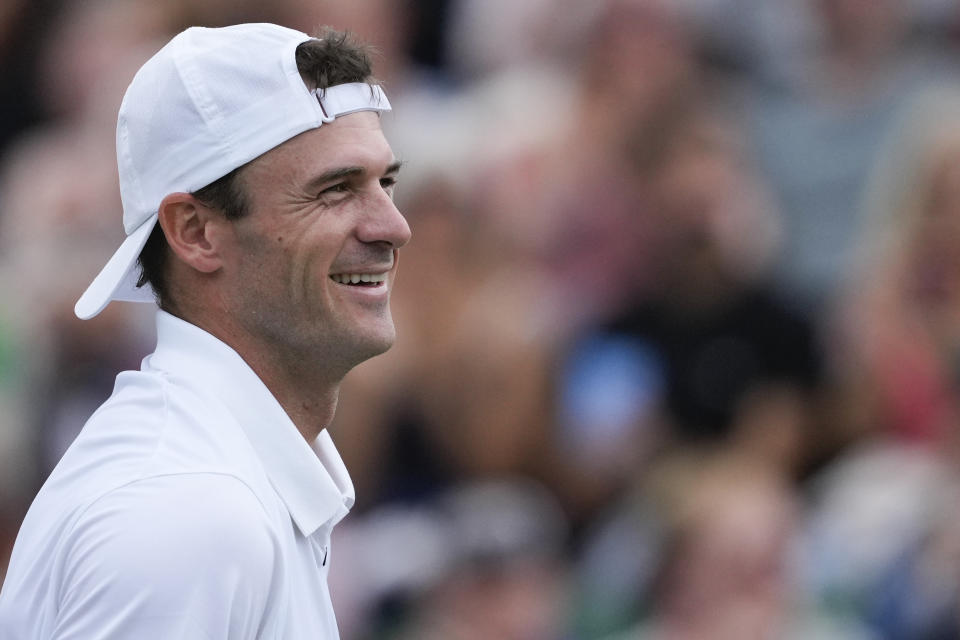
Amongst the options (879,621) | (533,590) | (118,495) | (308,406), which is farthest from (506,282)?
(118,495)

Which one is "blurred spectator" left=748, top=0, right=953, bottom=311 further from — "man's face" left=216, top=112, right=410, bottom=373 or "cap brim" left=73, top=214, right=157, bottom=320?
"cap brim" left=73, top=214, right=157, bottom=320

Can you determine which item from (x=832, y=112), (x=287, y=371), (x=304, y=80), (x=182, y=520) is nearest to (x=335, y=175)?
(x=304, y=80)

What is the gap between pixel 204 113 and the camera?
2.06 metres

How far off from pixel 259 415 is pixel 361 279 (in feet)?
0.92

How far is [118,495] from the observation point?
1.70 meters

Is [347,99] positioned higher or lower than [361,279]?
higher

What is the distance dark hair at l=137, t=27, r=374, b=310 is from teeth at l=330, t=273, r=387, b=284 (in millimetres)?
161

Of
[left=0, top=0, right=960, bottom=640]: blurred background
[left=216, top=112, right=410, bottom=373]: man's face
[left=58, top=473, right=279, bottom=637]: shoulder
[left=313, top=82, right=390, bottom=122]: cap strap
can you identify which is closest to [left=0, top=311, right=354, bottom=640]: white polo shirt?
[left=58, top=473, right=279, bottom=637]: shoulder

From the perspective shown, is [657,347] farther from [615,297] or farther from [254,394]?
[254,394]

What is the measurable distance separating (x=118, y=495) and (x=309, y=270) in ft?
1.74

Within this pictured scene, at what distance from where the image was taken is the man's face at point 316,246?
2.09m

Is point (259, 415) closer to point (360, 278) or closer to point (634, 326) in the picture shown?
point (360, 278)

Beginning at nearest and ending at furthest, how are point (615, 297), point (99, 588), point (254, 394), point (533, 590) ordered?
point (99, 588) < point (254, 394) < point (533, 590) < point (615, 297)

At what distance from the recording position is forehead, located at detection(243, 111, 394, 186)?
6.83ft
